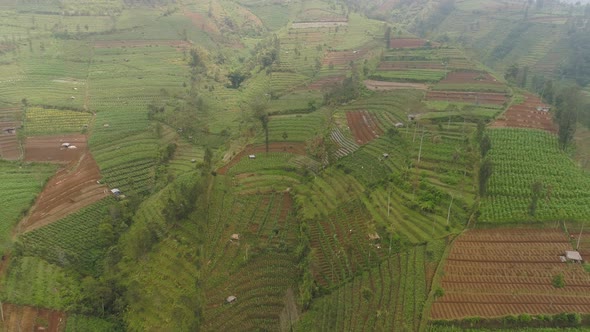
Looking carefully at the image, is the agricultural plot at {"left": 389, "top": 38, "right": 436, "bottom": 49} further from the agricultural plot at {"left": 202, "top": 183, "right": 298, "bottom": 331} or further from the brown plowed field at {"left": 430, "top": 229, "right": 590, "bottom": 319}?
the brown plowed field at {"left": 430, "top": 229, "right": 590, "bottom": 319}

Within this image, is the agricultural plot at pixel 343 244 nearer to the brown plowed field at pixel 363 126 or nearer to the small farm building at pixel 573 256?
the small farm building at pixel 573 256

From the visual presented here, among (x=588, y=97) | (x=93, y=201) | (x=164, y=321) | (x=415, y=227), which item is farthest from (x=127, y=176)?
(x=588, y=97)

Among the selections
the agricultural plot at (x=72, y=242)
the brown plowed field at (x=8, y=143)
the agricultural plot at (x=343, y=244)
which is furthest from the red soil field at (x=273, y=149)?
the brown plowed field at (x=8, y=143)

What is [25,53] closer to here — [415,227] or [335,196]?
Answer: [335,196]

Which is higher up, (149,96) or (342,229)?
(149,96)

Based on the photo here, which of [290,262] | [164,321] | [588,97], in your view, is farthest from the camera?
[588,97]

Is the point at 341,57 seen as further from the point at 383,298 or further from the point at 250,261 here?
the point at 383,298
